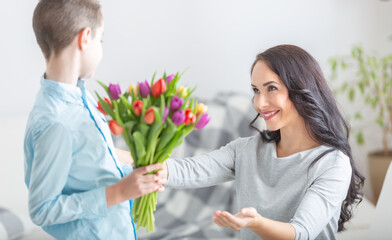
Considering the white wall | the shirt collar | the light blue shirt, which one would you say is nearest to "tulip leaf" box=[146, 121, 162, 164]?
the light blue shirt

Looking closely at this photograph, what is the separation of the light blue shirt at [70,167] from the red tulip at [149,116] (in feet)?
0.63

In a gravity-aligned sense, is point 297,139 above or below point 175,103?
below

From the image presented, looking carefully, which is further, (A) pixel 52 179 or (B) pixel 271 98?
(B) pixel 271 98

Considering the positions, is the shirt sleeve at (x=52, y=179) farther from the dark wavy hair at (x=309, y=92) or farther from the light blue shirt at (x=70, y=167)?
the dark wavy hair at (x=309, y=92)

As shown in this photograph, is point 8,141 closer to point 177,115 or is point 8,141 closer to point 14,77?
point 14,77

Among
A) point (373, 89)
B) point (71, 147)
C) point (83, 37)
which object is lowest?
point (373, 89)

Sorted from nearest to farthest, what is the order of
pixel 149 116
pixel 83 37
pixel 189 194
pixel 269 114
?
pixel 149 116, pixel 83 37, pixel 269 114, pixel 189 194

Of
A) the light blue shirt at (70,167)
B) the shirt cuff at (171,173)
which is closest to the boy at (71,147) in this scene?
the light blue shirt at (70,167)

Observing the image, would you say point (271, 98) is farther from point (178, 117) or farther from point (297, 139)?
point (178, 117)

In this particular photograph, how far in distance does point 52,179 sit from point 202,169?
60 centimetres

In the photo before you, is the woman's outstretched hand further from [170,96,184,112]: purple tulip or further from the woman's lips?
the woman's lips

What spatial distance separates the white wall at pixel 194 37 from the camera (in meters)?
2.94

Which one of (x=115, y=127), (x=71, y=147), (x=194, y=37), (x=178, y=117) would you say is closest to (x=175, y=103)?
(x=178, y=117)

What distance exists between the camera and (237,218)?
118cm
